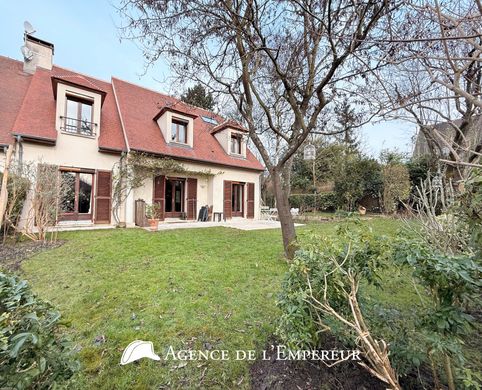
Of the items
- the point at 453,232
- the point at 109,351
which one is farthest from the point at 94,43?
the point at 453,232

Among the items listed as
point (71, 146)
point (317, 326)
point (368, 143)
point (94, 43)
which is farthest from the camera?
point (368, 143)

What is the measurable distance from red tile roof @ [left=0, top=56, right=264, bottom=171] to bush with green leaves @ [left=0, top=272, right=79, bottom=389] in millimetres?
6904

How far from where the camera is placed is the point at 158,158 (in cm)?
1160

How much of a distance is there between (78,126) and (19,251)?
232 inches

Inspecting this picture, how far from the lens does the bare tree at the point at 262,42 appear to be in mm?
4047

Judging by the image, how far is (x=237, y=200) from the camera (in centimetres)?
1580

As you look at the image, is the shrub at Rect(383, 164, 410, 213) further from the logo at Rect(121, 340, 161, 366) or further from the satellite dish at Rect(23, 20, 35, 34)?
the satellite dish at Rect(23, 20, 35, 34)

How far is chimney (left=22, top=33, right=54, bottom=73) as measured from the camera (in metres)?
11.5

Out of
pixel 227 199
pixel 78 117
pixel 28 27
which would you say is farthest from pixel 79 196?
pixel 28 27

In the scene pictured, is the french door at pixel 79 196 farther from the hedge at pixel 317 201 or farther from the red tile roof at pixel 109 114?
the hedge at pixel 317 201

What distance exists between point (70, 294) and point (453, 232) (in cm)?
537

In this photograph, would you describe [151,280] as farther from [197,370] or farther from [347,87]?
[347,87]

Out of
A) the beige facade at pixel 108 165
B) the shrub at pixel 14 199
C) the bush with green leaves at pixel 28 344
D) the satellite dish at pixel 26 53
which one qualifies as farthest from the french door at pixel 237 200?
the bush with green leaves at pixel 28 344

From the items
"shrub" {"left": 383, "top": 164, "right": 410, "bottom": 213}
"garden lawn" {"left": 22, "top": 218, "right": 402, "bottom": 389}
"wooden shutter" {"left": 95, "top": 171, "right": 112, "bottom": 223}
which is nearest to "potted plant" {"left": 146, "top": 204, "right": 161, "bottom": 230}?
"wooden shutter" {"left": 95, "top": 171, "right": 112, "bottom": 223}
